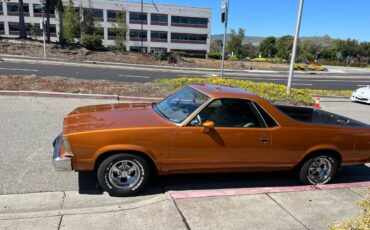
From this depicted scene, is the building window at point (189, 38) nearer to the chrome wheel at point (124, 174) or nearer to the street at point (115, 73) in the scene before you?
the street at point (115, 73)

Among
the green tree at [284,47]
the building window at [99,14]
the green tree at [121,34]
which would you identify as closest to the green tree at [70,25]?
the green tree at [121,34]

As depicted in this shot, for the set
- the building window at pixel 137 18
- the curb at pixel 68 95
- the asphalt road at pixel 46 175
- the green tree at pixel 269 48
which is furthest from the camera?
the green tree at pixel 269 48

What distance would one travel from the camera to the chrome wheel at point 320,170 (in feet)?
16.3

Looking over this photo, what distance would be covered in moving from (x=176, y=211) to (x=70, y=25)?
44853 mm

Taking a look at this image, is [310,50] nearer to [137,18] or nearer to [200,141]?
[137,18]

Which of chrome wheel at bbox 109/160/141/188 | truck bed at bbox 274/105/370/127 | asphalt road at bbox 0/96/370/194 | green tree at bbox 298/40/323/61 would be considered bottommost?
asphalt road at bbox 0/96/370/194

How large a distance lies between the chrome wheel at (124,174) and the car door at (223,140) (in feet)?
1.48

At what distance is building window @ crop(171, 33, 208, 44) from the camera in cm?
6700

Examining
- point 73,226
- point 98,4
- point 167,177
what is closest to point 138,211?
point 73,226

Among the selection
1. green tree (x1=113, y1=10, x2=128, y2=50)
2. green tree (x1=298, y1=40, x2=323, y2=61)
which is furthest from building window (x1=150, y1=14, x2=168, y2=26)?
green tree (x1=298, y1=40, x2=323, y2=61)

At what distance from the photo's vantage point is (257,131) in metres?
4.52

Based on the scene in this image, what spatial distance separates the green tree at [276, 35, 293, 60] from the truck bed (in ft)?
244

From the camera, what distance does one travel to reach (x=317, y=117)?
18.6ft

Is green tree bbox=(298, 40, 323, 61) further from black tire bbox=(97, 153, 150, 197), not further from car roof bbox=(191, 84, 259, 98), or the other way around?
black tire bbox=(97, 153, 150, 197)
